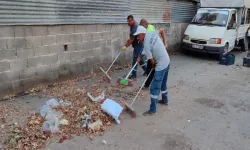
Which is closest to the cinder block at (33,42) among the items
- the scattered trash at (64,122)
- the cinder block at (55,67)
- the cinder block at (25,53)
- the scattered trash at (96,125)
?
the cinder block at (25,53)

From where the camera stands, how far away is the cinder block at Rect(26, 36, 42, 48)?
543cm

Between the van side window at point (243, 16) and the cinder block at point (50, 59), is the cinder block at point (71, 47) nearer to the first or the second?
the cinder block at point (50, 59)

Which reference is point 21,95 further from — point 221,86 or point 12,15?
point 221,86

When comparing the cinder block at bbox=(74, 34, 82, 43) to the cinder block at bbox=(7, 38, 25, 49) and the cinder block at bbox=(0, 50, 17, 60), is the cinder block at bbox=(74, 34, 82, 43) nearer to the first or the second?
the cinder block at bbox=(7, 38, 25, 49)

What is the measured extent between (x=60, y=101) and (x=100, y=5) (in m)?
3.57

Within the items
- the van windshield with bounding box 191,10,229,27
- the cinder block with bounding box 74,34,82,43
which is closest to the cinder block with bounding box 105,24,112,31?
the cinder block with bounding box 74,34,82,43

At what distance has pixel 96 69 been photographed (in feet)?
24.7

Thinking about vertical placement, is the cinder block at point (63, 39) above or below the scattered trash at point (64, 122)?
above

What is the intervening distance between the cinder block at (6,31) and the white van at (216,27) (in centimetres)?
782

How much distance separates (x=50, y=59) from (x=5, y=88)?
1.32 m

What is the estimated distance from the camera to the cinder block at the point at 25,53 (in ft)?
17.5

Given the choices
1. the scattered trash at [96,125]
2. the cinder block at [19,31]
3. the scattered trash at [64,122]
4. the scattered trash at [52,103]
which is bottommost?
the scattered trash at [96,125]

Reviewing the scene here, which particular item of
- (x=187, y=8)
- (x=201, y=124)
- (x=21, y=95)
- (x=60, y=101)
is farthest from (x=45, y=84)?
(x=187, y=8)

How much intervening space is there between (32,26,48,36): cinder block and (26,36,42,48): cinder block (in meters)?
0.12
